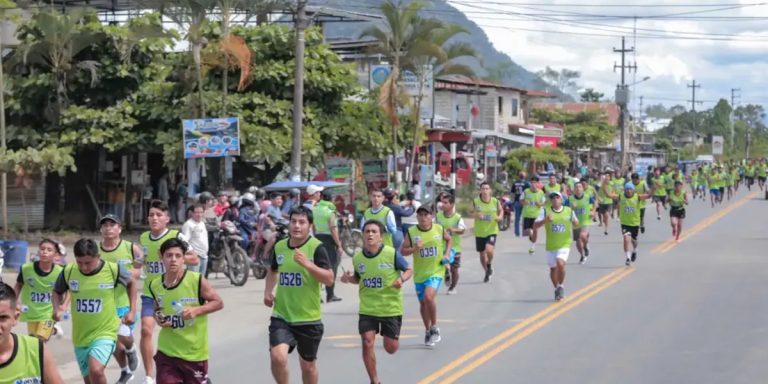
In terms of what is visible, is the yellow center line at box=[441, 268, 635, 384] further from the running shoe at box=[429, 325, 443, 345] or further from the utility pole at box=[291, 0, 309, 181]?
the utility pole at box=[291, 0, 309, 181]

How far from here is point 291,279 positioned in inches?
388

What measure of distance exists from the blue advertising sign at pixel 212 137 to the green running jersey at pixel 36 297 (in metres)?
16.7

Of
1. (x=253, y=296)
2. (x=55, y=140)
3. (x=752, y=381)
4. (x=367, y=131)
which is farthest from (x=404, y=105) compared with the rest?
(x=752, y=381)

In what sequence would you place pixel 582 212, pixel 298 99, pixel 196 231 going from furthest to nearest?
pixel 298 99, pixel 582 212, pixel 196 231

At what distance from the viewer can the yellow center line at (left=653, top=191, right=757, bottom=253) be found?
28.3 metres

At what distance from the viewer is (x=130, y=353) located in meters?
11.4

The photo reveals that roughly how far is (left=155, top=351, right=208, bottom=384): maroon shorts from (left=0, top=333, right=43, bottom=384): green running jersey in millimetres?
2973

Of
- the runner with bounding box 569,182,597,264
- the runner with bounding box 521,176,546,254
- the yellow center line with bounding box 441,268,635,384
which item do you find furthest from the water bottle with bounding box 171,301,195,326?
the runner with bounding box 521,176,546,254

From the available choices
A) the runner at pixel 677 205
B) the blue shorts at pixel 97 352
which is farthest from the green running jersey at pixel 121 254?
the runner at pixel 677 205

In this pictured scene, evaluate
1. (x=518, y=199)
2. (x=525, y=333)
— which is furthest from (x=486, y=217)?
(x=518, y=199)

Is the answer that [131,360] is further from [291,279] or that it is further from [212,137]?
[212,137]

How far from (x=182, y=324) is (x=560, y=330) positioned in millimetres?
7236

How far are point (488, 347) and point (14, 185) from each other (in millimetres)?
21888

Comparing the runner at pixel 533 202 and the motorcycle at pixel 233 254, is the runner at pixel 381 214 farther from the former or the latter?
the runner at pixel 533 202
